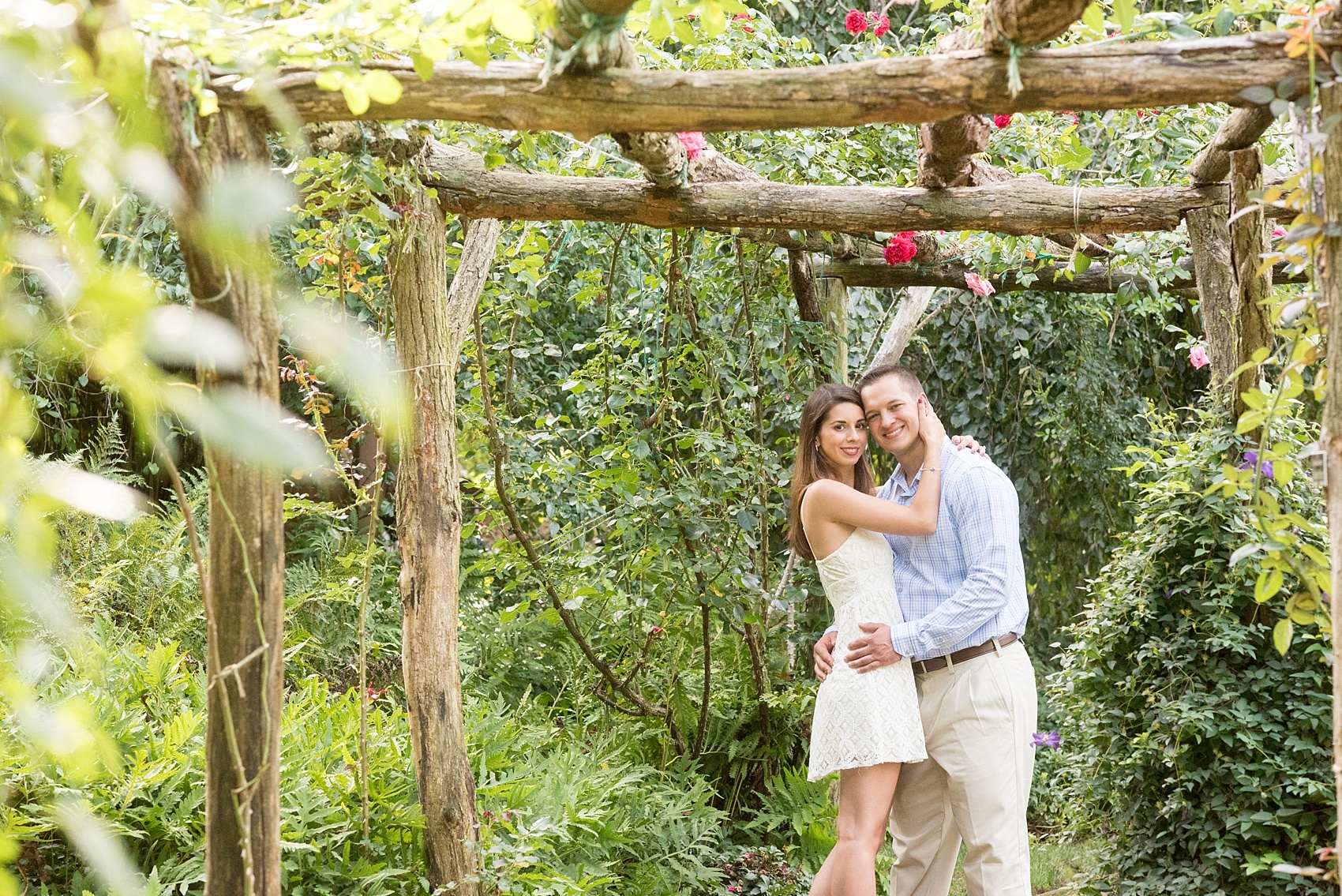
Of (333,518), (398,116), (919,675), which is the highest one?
(398,116)

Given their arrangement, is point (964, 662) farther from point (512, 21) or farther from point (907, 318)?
point (907, 318)

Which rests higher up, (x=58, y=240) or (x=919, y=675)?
(x=58, y=240)

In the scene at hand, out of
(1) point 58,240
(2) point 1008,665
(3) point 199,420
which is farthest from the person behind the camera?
(2) point 1008,665

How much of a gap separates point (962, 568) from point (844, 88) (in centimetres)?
148

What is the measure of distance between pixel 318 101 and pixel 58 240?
2.59ft

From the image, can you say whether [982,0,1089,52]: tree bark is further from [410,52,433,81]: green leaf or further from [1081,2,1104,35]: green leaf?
[410,52,433,81]: green leaf

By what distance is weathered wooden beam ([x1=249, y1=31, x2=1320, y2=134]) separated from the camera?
65.4 inches

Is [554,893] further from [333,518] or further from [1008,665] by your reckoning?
[333,518]

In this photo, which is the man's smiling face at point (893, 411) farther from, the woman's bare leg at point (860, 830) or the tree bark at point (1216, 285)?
the tree bark at point (1216, 285)

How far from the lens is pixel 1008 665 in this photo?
2678 mm

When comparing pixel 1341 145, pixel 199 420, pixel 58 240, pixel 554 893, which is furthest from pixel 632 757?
pixel 199 420

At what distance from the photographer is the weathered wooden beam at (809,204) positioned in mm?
2789

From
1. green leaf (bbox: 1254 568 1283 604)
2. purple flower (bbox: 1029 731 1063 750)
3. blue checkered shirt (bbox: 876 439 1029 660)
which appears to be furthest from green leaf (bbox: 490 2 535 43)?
purple flower (bbox: 1029 731 1063 750)

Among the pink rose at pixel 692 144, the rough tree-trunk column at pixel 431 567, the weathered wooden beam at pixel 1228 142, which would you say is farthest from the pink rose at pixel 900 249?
the rough tree-trunk column at pixel 431 567
